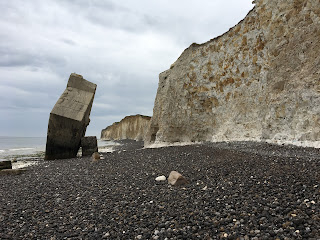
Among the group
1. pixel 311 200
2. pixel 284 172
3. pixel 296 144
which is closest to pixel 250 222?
pixel 311 200

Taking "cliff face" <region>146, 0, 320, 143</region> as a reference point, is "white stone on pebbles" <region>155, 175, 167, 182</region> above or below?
below

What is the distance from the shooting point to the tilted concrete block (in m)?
9.62

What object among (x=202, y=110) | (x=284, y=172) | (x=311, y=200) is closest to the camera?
(x=311, y=200)

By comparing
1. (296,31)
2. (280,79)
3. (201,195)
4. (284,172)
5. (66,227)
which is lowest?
(66,227)

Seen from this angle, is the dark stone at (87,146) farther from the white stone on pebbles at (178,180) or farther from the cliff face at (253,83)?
the white stone on pebbles at (178,180)

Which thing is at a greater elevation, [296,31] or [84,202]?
[296,31]

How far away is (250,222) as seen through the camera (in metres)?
2.31

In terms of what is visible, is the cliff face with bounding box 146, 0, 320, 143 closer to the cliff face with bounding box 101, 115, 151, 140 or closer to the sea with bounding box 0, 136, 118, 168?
the sea with bounding box 0, 136, 118, 168

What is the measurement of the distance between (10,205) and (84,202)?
1287 millimetres

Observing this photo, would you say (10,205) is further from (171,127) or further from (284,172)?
(171,127)

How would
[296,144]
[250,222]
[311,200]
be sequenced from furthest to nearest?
[296,144] < [311,200] < [250,222]

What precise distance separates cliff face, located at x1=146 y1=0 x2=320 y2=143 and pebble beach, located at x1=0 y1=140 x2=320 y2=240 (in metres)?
2.35

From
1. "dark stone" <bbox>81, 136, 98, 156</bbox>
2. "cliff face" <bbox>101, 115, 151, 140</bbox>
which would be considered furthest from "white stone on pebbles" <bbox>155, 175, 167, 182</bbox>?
"cliff face" <bbox>101, 115, 151, 140</bbox>

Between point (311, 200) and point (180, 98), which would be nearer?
point (311, 200)
